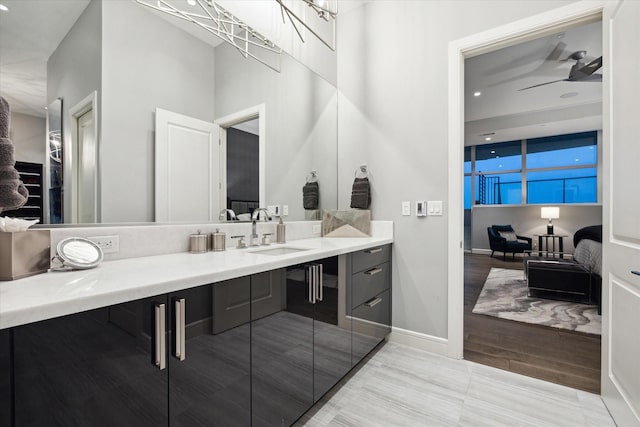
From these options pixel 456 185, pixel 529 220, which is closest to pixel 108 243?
pixel 456 185

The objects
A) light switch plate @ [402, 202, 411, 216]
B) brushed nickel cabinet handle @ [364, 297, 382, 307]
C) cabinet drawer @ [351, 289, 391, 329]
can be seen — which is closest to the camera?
cabinet drawer @ [351, 289, 391, 329]

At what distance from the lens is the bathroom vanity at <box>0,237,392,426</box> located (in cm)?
63

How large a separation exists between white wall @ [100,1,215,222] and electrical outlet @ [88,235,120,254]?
103mm

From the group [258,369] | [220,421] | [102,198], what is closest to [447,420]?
[258,369]

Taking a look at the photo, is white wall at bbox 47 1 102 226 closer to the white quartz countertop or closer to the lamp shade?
the white quartz countertop

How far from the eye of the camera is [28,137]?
43.4 inches

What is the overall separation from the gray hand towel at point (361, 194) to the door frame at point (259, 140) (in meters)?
0.82

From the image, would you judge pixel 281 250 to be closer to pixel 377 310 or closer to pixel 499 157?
pixel 377 310

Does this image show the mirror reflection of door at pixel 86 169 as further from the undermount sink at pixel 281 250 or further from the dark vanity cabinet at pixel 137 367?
the undermount sink at pixel 281 250

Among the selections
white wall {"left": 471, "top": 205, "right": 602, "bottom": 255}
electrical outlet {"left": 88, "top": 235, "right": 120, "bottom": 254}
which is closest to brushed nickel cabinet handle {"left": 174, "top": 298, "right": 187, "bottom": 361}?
electrical outlet {"left": 88, "top": 235, "right": 120, "bottom": 254}

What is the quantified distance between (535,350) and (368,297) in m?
1.45

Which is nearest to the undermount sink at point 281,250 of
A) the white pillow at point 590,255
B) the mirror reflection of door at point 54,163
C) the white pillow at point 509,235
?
the mirror reflection of door at point 54,163

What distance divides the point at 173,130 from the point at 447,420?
2.09 meters

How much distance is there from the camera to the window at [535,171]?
263 inches
